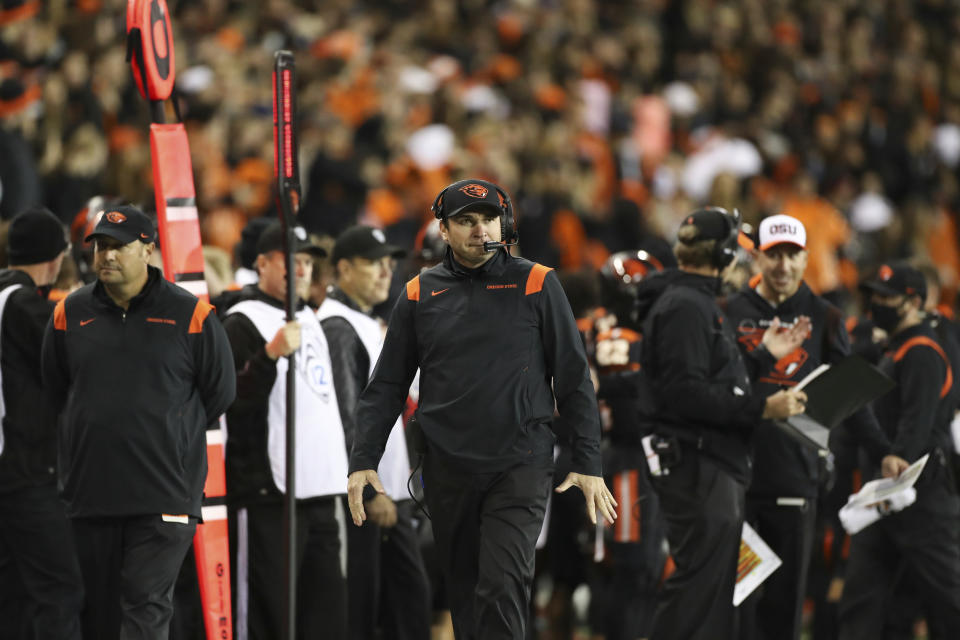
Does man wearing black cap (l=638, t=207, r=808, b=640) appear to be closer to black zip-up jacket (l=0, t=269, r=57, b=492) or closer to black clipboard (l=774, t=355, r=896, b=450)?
black clipboard (l=774, t=355, r=896, b=450)

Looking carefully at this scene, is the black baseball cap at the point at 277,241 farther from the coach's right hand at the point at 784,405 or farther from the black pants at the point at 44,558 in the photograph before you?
the coach's right hand at the point at 784,405

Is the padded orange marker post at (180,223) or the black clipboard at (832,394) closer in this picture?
the padded orange marker post at (180,223)

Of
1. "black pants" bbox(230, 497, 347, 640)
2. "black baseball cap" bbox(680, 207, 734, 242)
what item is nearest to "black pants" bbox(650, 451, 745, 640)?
"black baseball cap" bbox(680, 207, 734, 242)

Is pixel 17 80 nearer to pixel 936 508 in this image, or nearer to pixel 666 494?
pixel 666 494

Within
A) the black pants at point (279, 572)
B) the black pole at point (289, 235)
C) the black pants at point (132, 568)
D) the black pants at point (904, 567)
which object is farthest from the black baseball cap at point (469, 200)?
the black pants at point (904, 567)

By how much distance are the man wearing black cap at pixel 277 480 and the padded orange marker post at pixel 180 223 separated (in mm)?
137

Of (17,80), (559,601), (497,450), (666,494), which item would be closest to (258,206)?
(17,80)

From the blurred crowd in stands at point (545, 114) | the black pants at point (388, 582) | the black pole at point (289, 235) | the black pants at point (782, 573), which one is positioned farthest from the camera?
the blurred crowd in stands at point (545, 114)

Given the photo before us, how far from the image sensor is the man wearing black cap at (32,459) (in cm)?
679

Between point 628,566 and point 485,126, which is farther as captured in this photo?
point 485,126

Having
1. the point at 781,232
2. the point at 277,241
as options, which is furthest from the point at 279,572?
the point at 781,232

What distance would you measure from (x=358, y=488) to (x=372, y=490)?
1.67 meters

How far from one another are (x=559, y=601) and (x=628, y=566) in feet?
2.85

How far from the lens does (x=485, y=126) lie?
15.1m
